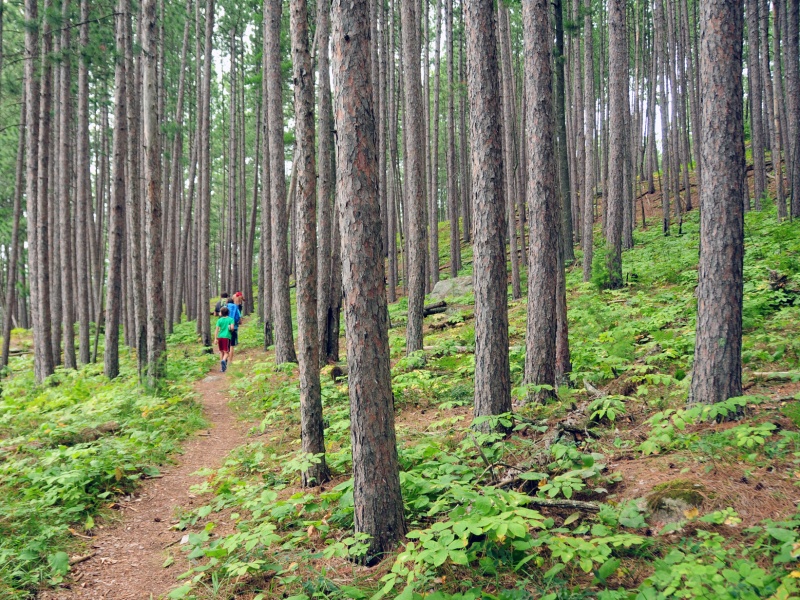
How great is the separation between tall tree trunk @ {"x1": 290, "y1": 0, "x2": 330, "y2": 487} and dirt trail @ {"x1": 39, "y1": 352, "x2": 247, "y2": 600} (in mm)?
1494

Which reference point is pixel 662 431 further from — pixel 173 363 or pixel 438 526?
pixel 173 363

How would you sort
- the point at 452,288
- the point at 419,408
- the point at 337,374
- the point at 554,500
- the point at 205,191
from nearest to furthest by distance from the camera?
the point at 554,500 < the point at 419,408 < the point at 337,374 < the point at 452,288 < the point at 205,191

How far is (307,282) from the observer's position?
17.7 feet

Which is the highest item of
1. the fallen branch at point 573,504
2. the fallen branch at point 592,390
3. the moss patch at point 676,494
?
the fallen branch at point 592,390

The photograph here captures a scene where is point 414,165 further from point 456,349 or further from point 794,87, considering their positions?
point 794,87

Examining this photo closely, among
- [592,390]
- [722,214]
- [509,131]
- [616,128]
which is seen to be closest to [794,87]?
[616,128]

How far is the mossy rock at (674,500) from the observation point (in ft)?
12.3

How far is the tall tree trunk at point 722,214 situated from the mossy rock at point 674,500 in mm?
1437

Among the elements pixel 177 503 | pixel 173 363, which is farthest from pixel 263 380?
pixel 177 503

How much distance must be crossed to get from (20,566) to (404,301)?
16.2m

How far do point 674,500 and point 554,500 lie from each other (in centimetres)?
89

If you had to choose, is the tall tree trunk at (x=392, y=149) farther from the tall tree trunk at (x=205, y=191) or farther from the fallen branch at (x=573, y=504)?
the fallen branch at (x=573, y=504)

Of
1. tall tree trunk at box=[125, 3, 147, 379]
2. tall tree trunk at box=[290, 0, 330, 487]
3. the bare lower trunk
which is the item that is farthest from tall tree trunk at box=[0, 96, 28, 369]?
the bare lower trunk

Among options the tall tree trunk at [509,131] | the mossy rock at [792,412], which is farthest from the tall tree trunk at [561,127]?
the mossy rock at [792,412]
